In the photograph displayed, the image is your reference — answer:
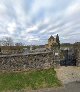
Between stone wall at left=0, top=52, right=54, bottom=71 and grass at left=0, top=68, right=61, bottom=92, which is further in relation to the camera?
stone wall at left=0, top=52, right=54, bottom=71

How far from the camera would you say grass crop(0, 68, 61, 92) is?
15391 mm

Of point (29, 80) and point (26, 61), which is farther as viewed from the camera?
point (26, 61)

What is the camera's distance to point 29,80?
54.2ft

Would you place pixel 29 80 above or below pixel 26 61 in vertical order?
below

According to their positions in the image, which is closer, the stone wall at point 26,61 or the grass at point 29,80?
the grass at point 29,80

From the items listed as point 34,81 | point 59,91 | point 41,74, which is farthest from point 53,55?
point 59,91

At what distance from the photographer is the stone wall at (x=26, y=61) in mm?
19141

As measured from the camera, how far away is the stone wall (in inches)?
754

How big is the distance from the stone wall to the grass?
2.48 ft

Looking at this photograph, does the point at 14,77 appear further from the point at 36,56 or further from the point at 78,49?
the point at 78,49

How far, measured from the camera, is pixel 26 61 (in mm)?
19547

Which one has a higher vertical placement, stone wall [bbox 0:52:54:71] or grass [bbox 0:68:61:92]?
Answer: stone wall [bbox 0:52:54:71]

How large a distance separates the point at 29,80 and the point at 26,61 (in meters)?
3.33

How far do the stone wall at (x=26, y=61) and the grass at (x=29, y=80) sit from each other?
0.76 m
